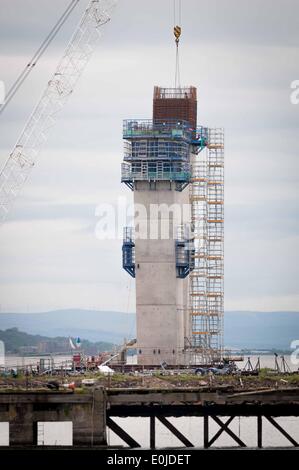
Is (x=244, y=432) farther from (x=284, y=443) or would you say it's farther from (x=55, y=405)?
(x=55, y=405)

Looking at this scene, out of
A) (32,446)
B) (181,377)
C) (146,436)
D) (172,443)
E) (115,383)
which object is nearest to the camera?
(32,446)

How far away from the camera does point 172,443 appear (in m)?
168

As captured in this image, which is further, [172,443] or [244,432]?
[244,432]

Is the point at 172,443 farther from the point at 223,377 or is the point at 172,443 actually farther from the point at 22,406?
the point at 22,406

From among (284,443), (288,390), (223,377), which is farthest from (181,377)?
(288,390)

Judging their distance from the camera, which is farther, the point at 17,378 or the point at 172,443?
the point at 172,443

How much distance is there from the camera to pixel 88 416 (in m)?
126

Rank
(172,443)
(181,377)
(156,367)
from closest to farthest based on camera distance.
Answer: (181,377), (172,443), (156,367)

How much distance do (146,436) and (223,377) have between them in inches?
1239

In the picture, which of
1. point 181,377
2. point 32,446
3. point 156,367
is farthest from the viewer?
point 156,367

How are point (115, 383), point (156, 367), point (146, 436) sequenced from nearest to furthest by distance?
point (115, 383)
point (146, 436)
point (156, 367)

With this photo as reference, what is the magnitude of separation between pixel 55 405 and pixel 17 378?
71.0ft

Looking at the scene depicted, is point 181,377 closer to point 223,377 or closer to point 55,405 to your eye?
point 223,377
